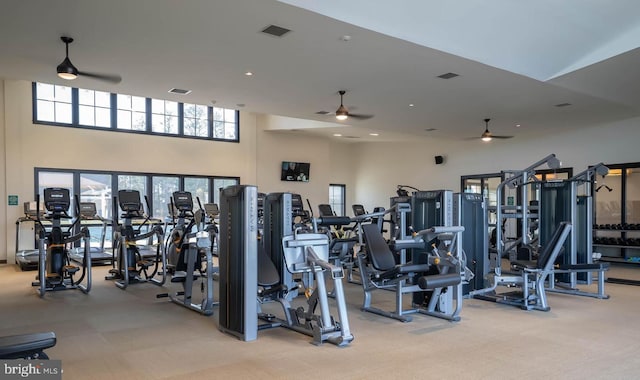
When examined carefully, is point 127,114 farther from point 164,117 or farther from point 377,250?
point 377,250

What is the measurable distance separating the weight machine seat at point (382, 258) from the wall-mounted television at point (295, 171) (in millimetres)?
7486

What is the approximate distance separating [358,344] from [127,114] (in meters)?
8.72

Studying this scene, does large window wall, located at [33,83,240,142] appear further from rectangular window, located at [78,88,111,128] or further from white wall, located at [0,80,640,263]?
white wall, located at [0,80,640,263]

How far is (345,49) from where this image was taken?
5.06 meters

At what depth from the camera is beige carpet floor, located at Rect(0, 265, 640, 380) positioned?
3.30 metres

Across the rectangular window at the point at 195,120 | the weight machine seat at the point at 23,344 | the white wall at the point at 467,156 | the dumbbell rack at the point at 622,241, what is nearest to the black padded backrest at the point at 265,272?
the weight machine seat at the point at 23,344

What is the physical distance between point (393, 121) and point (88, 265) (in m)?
6.00

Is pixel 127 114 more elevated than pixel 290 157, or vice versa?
pixel 127 114

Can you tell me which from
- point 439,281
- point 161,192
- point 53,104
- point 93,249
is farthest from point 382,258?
point 53,104

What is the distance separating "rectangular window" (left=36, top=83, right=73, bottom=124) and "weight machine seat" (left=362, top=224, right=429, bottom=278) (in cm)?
783

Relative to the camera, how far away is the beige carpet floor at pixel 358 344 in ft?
10.8

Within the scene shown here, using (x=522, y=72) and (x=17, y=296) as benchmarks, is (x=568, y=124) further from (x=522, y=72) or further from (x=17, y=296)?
(x=17, y=296)

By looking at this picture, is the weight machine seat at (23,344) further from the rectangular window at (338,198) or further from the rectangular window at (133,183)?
the rectangular window at (338,198)

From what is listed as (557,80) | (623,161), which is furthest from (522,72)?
(623,161)
